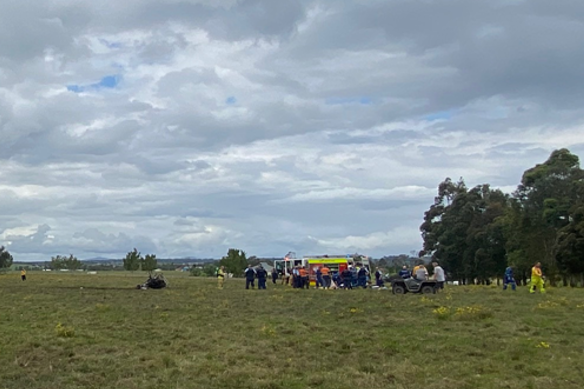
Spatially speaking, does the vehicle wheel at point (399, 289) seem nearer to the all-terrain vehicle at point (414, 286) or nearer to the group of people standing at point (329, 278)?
the all-terrain vehicle at point (414, 286)

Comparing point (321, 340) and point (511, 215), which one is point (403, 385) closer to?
point (321, 340)

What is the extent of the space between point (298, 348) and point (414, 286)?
19.9 metres

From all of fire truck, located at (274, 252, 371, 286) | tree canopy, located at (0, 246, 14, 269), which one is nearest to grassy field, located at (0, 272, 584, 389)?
fire truck, located at (274, 252, 371, 286)

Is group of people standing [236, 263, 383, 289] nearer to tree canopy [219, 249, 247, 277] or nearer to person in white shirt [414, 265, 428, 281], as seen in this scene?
person in white shirt [414, 265, 428, 281]

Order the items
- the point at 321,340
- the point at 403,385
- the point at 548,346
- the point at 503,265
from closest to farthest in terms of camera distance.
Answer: the point at 403,385
the point at 548,346
the point at 321,340
the point at 503,265

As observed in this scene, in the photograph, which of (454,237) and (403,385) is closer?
(403,385)

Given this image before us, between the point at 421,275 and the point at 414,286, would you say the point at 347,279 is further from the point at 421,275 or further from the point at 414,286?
the point at 414,286

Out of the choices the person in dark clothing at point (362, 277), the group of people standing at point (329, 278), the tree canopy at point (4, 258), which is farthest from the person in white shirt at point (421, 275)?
the tree canopy at point (4, 258)

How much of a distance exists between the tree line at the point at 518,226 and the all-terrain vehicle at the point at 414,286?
19.3 m

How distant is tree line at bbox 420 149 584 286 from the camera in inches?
2071

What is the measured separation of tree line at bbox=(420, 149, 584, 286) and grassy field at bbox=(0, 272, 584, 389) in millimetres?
31482

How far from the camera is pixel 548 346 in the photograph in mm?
14992

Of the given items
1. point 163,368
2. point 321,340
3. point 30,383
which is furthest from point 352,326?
point 30,383

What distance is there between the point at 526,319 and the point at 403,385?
992cm
